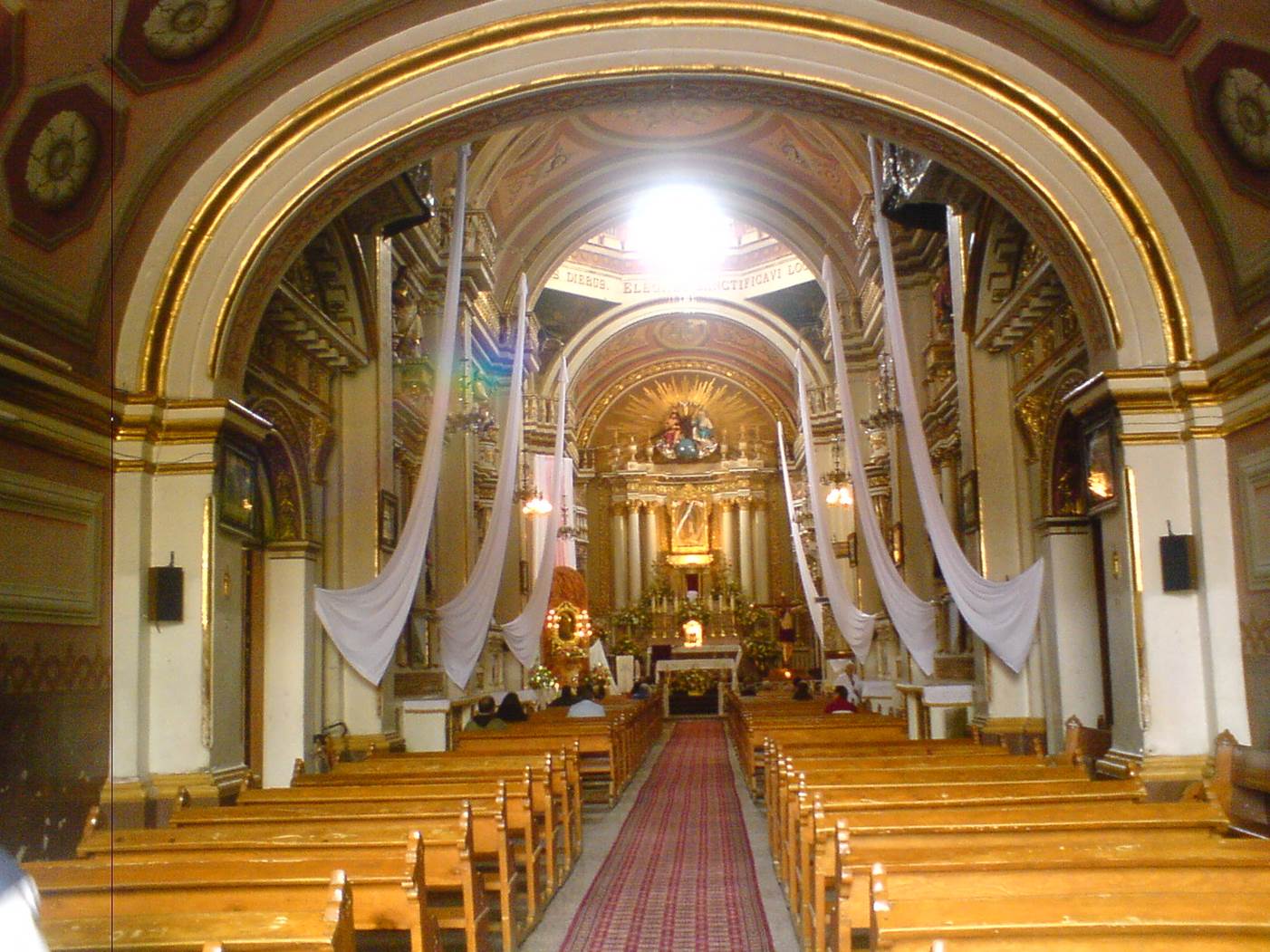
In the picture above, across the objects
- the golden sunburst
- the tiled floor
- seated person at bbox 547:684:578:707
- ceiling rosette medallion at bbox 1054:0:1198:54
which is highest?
the golden sunburst

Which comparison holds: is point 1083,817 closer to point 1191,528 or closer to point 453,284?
point 1191,528

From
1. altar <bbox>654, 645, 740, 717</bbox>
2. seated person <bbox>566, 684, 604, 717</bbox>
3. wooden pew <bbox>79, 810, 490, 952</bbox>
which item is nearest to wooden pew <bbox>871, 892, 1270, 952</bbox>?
wooden pew <bbox>79, 810, 490, 952</bbox>

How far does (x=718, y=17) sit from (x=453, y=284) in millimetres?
2888

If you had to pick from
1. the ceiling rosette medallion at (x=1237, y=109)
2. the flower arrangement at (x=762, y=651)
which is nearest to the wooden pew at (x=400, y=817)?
the ceiling rosette medallion at (x=1237, y=109)

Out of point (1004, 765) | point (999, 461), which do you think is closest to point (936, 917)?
point (1004, 765)

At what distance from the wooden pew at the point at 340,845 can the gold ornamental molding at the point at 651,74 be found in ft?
11.5

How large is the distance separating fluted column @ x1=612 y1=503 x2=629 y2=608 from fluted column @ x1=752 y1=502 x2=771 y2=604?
3.25 m

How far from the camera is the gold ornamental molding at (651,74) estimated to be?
8.16 m

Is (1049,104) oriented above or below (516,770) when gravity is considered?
above

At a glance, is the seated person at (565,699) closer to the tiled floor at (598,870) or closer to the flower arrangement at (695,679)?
the tiled floor at (598,870)

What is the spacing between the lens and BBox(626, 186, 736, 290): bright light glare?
2573 cm

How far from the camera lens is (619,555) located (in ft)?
102

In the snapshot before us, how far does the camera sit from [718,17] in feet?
28.3

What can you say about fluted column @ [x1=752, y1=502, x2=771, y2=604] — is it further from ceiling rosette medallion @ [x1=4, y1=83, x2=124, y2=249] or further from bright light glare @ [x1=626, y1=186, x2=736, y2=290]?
ceiling rosette medallion @ [x1=4, y1=83, x2=124, y2=249]
